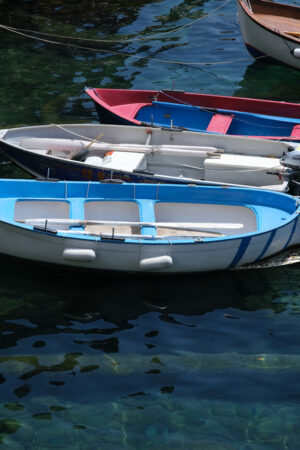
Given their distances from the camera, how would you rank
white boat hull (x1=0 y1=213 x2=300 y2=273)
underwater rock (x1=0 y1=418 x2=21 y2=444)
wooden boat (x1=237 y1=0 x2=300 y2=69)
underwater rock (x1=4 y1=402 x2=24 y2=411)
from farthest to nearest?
wooden boat (x1=237 y1=0 x2=300 y2=69) → white boat hull (x1=0 y1=213 x2=300 y2=273) → underwater rock (x1=4 y1=402 x2=24 y2=411) → underwater rock (x1=0 y1=418 x2=21 y2=444)

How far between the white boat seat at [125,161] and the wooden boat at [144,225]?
0.94 meters

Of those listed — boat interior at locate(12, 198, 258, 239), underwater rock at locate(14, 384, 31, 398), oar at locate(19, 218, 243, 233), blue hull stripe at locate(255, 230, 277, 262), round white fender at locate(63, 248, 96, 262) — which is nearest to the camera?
underwater rock at locate(14, 384, 31, 398)

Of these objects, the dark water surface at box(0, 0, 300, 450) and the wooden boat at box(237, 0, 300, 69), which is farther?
the wooden boat at box(237, 0, 300, 69)

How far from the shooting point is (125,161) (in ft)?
42.2

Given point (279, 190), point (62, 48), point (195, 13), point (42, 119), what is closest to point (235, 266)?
point (279, 190)

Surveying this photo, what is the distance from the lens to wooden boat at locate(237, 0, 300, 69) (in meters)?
Answer: 17.9

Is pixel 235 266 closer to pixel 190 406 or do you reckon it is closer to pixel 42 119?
pixel 190 406

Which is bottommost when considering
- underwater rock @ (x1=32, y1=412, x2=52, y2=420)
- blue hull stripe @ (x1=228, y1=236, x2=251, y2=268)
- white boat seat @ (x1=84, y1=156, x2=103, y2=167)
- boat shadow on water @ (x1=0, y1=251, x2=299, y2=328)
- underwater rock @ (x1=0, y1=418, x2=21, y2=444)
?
underwater rock @ (x1=0, y1=418, x2=21, y2=444)

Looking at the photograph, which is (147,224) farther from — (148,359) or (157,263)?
(148,359)

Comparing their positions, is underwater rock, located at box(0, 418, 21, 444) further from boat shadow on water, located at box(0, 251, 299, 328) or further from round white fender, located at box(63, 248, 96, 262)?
round white fender, located at box(63, 248, 96, 262)

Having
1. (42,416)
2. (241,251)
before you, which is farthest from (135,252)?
(42,416)

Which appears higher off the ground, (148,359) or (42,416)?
(148,359)

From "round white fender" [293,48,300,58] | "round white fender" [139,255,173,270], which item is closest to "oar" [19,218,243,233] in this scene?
"round white fender" [139,255,173,270]

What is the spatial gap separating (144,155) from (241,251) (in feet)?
11.6
